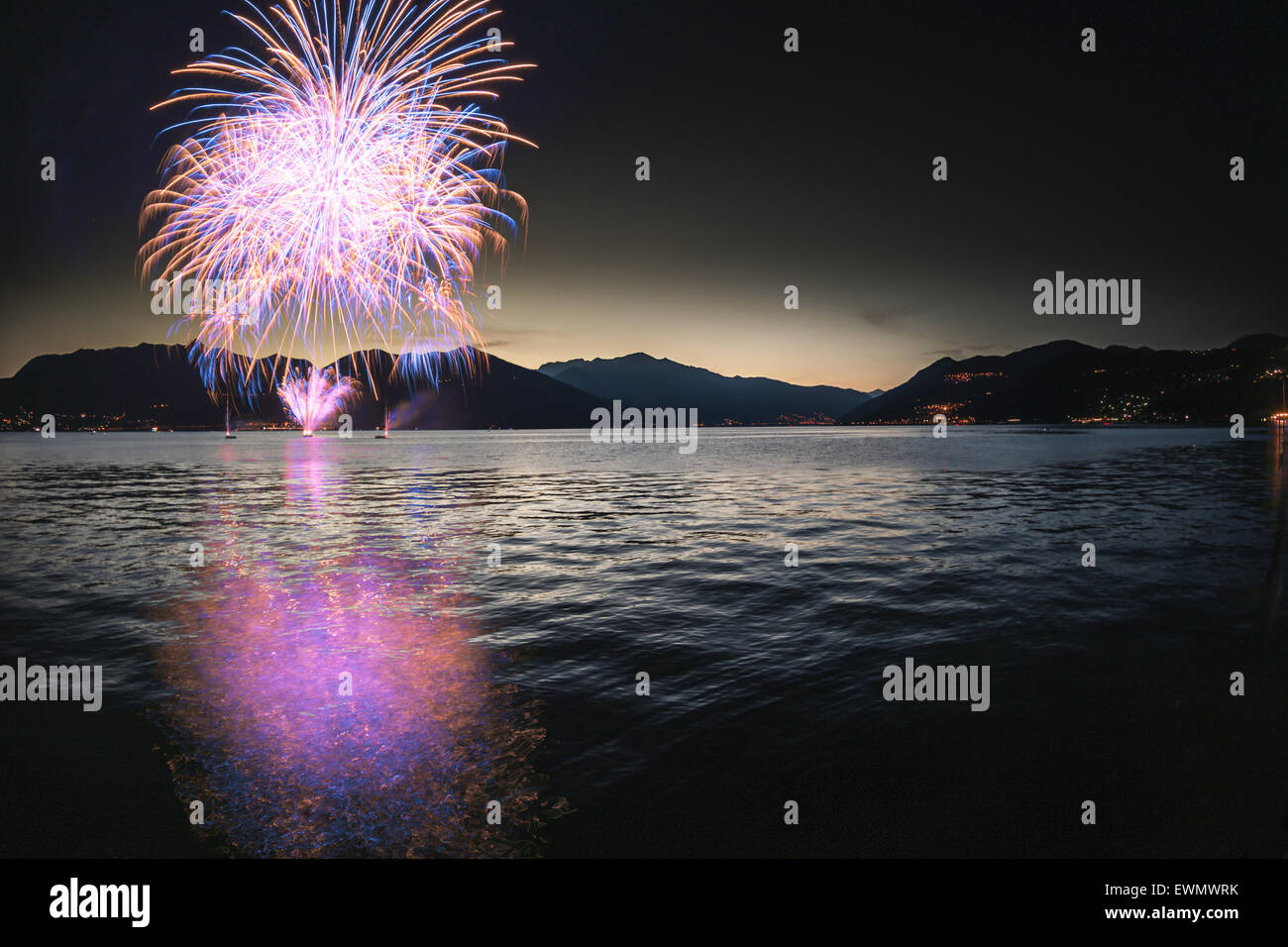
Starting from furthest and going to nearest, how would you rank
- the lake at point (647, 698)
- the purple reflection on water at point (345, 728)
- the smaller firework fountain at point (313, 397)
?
the smaller firework fountain at point (313, 397) → the lake at point (647, 698) → the purple reflection on water at point (345, 728)

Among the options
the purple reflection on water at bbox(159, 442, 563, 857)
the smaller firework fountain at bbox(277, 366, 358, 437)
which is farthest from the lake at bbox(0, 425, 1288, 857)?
the smaller firework fountain at bbox(277, 366, 358, 437)

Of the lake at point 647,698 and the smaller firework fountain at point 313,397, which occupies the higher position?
the smaller firework fountain at point 313,397

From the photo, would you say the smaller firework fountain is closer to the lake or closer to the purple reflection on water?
the lake

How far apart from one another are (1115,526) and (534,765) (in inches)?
1130

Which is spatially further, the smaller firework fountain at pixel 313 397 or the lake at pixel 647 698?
the smaller firework fountain at pixel 313 397

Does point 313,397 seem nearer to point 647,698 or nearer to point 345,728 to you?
point 345,728

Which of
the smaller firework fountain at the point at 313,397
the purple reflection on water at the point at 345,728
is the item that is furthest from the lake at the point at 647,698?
the smaller firework fountain at the point at 313,397

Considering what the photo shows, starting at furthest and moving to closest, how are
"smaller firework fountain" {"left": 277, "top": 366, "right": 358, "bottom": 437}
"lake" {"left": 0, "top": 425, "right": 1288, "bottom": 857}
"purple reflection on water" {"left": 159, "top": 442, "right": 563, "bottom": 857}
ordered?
"smaller firework fountain" {"left": 277, "top": 366, "right": 358, "bottom": 437} < "lake" {"left": 0, "top": 425, "right": 1288, "bottom": 857} < "purple reflection on water" {"left": 159, "top": 442, "right": 563, "bottom": 857}

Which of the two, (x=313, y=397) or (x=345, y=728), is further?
(x=313, y=397)

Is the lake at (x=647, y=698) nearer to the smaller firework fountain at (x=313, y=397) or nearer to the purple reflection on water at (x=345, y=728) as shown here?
the purple reflection on water at (x=345, y=728)

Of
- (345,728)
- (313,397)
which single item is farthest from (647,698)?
(313,397)

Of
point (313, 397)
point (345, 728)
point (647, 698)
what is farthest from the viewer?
point (313, 397)

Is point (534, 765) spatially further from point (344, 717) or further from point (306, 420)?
point (306, 420)
